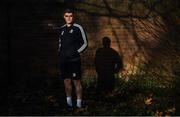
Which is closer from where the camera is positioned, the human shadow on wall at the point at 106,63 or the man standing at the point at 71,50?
the man standing at the point at 71,50

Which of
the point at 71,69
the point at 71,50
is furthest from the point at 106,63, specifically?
the point at 71,50

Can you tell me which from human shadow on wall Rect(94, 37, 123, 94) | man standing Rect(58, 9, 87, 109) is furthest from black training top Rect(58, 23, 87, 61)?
human shadow on wall Rect(94, 37, 123, 94)

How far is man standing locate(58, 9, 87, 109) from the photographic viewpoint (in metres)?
9.95

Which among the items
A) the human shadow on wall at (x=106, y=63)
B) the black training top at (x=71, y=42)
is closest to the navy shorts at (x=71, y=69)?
the black training top at (x=71, y=42)

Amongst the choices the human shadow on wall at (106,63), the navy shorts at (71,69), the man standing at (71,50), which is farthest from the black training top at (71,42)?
the human shadow on wall at (106,63)

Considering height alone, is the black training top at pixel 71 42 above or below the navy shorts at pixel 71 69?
above

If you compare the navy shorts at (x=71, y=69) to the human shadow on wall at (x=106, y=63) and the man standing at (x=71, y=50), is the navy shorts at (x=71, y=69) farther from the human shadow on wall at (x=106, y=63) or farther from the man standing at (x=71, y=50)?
the human shadow on wall at (x=106, y=63)

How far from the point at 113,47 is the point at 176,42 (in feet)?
4.90

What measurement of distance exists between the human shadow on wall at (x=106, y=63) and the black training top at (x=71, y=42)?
6.43 ft

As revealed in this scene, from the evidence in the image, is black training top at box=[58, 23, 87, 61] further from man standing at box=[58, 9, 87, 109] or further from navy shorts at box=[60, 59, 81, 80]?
navy shorts at box=[60, 59, 81, 80]

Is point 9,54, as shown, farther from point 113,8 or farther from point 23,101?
point 113,8

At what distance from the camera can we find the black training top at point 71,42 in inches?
392

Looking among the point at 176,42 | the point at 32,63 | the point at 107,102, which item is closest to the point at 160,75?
the point at 176,42

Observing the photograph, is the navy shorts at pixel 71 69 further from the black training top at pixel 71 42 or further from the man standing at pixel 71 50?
the black training top at pixel 71 42
